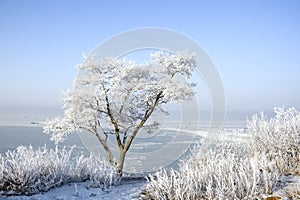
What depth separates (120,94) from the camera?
1275cm

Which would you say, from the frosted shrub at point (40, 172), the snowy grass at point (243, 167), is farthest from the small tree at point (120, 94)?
the snowy grass at point (243, 167)

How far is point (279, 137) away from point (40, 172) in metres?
6.67

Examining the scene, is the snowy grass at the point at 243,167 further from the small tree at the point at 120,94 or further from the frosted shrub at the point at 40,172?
the small tree at the point at 120,94

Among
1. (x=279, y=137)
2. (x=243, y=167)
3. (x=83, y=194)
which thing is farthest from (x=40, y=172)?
(x=279, y=137)

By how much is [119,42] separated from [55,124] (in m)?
4.62

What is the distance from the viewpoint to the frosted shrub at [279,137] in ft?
25.2

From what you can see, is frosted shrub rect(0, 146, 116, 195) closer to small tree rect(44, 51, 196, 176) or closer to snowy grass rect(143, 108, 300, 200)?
snowy grass rect(143, 108, 300, 200)

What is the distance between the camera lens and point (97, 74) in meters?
13.0

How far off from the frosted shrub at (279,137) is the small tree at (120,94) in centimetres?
409

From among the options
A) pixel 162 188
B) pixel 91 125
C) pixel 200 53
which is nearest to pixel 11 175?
pixel 162 188

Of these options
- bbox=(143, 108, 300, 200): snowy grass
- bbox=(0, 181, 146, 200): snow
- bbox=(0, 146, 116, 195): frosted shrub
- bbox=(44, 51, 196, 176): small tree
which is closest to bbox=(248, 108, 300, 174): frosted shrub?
bbox=(143, 108, 300, 200): snowy grass

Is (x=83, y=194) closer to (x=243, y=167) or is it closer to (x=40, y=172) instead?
(x=40, y=172)

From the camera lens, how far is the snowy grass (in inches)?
223

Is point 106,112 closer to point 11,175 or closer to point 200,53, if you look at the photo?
point 200,53
